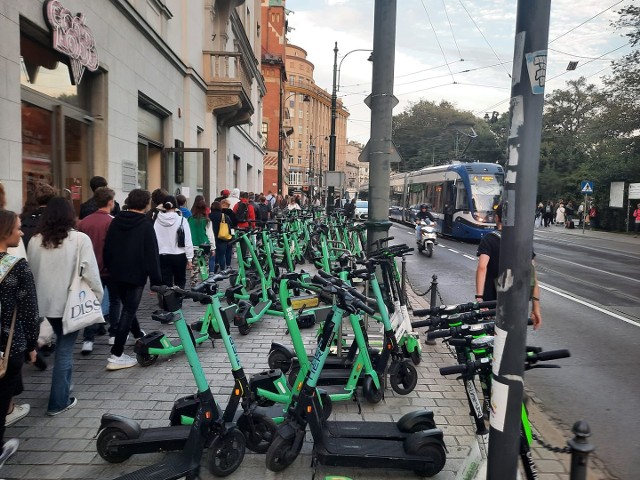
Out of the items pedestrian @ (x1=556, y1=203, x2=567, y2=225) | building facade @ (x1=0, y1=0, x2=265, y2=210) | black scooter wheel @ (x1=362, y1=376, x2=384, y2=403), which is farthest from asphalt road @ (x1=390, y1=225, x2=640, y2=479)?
pedestrian @ (x1=556, y1=203, x2=567, y2=225)

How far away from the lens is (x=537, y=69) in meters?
2.33

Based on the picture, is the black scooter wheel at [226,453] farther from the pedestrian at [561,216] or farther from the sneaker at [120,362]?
the pedestrian at [561,216]

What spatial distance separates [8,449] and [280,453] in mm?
1845

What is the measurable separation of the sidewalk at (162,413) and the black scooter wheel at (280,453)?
7 centimetres

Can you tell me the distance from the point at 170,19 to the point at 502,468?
43.6ft

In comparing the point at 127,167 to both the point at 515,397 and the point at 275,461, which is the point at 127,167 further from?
the point at 515,397

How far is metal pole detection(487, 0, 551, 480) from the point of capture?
2.34 metres

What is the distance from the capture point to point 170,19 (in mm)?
12852

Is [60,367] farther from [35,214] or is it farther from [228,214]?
[228,214]

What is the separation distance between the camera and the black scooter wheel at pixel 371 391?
171 inches

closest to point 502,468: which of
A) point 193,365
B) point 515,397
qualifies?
point 515,397

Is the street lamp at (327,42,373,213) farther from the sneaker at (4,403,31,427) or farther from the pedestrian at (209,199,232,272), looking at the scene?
the sneaker at (4,403,31,427)

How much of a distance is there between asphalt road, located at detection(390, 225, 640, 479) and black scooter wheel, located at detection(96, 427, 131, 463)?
3486 mm

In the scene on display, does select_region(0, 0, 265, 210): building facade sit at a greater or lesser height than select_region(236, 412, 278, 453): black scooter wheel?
greater
